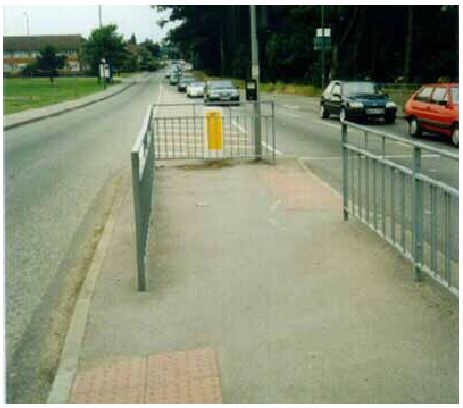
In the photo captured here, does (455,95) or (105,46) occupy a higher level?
(105,46)

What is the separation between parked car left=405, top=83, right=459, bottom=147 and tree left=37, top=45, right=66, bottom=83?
9579 cm

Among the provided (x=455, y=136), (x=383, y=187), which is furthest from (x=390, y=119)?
(x=383, y=187)

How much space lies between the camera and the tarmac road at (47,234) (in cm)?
561

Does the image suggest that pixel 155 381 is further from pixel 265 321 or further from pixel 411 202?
pixel 411 202

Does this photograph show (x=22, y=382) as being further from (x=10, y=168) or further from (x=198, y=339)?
(x=10, y=168)

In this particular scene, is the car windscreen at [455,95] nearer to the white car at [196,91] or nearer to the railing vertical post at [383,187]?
the railing vertical post at [383,187]

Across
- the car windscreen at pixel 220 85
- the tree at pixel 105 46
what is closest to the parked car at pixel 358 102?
the car windscreen at pixel 220 85

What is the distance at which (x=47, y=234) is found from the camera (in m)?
9.70

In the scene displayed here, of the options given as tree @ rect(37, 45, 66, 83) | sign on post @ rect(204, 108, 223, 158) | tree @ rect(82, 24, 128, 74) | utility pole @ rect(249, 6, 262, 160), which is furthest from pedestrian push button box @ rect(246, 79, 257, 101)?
tree @ rect(37, 45, 66, 83)

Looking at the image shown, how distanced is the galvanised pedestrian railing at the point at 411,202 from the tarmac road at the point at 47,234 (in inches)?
111

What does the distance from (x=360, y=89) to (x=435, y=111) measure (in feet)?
30.2

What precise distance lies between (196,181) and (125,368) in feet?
27.6

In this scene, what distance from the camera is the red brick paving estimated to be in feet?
14.7

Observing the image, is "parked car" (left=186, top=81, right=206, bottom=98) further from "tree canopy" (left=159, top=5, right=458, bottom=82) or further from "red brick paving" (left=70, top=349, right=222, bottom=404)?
"red brick paving" (left=70, top=349, right=222, bottom=404)
